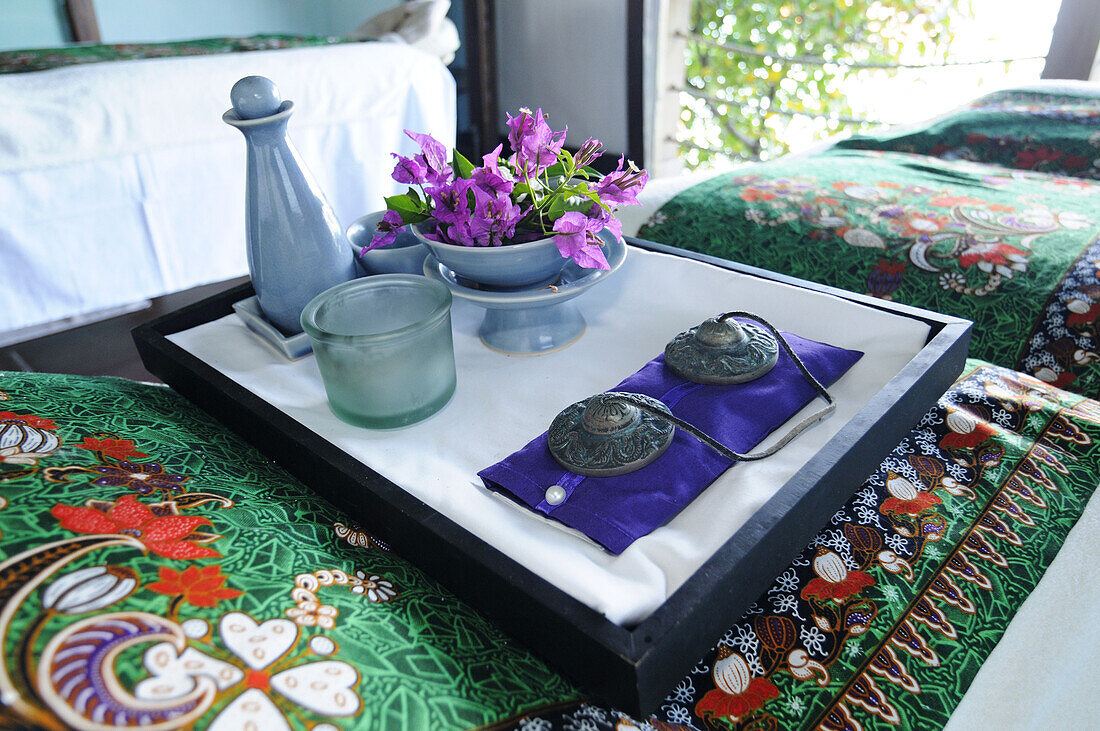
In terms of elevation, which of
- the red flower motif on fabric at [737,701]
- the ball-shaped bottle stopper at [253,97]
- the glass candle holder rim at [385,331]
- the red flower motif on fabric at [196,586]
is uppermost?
the ball-shaped bottle stopper at [253,97]

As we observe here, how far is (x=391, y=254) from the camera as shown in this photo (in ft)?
2.54

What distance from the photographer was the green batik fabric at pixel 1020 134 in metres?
1.22

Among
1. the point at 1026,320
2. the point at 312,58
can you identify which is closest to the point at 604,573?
the point at 1026,320

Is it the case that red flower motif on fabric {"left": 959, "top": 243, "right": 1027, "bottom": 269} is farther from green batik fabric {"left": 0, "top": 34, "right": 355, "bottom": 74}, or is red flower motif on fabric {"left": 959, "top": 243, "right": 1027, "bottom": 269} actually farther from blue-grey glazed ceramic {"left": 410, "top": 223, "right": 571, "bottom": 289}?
green batik fabric {"left": 0, "top": 34, "right": 355, "bottom": 74}

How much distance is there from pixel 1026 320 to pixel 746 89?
6.73 ft

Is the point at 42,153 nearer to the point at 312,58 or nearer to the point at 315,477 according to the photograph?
the point at 312,58

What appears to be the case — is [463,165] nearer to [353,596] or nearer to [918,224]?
[353,596]

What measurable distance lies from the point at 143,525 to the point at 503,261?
0.36 meters

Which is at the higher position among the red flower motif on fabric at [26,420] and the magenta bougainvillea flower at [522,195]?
the magenta bougainvillea flower at [522,195]

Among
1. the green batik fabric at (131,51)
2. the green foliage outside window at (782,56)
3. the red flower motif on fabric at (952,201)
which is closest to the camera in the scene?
the red flower motif on fabric at (952,201)

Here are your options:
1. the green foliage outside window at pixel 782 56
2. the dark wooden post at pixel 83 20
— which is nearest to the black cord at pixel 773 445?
the green foliage outside window at pixel 782 56

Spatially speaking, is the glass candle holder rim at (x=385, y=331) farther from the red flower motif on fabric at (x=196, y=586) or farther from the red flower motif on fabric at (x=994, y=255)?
the red flower motif on fabric at (x=994, y=255)

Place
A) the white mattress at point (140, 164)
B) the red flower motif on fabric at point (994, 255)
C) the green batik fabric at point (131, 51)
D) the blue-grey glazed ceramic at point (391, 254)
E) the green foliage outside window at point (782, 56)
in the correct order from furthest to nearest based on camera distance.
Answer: the green foliage outside window at point (782, 56), the green batik fabric at point (131, 51), the white mattress at point (140, 164), the red flower motif on fabric at point (994, 255), the blue-grey glazed ceramic at point (391, 254)

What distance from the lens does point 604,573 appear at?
445 millimetres
